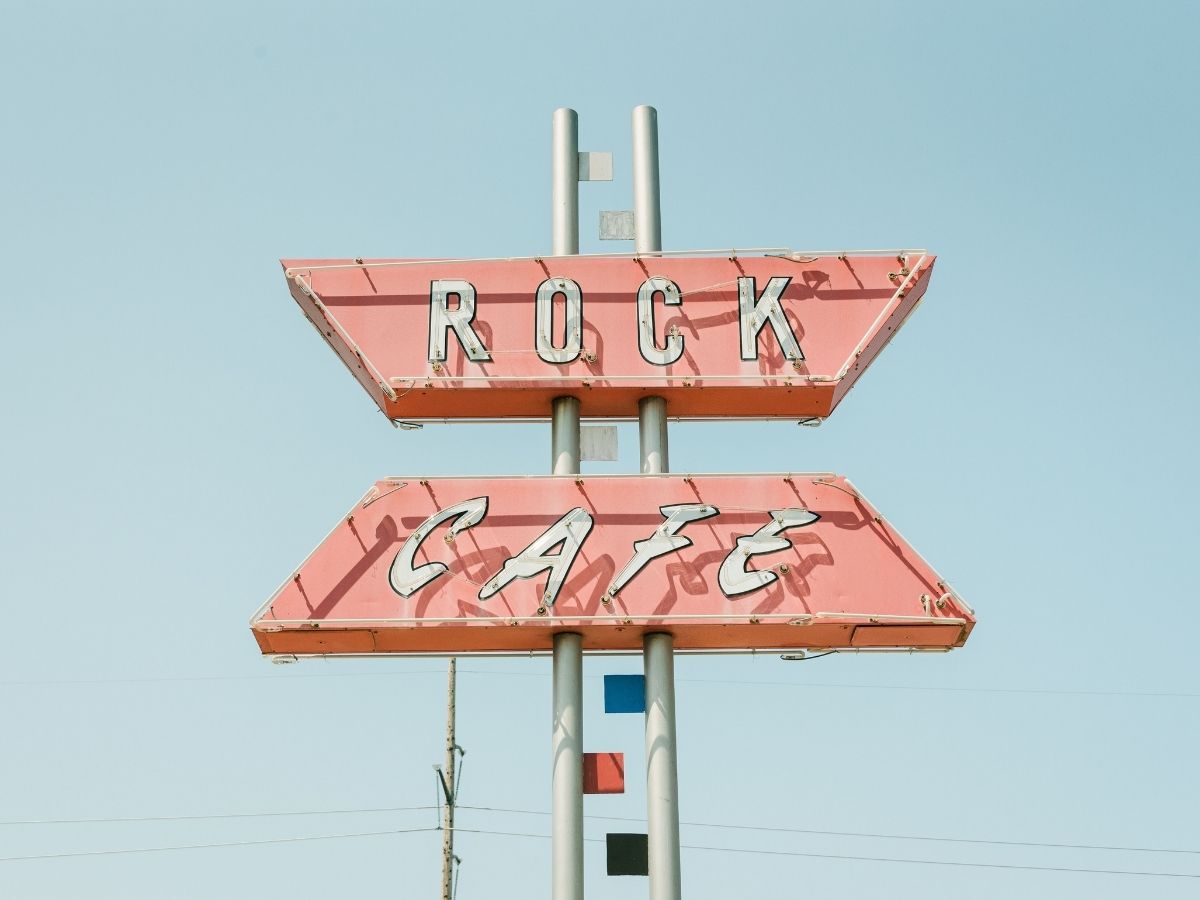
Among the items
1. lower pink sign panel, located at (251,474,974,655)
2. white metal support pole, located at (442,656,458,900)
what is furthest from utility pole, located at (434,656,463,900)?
lower pink sign panel, located at (251,474,974,655)

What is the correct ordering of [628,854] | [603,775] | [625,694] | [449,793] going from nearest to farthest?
1. [628,854]
2. [603,775]
3. [625,694]
4. [449,793]

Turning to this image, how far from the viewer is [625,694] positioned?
955cm

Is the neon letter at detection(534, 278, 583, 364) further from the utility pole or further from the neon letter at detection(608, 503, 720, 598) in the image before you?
the utility pole

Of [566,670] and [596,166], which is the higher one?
[596,166]

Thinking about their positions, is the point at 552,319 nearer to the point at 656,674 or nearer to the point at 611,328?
the point at 611,328

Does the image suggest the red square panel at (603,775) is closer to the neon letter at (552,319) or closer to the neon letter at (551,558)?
the neon letter at (551,558)

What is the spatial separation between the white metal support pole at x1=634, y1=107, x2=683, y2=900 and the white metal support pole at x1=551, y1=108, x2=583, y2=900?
45 centimetres

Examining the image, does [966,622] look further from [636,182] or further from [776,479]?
[636,182]

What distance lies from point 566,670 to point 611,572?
0.71 m

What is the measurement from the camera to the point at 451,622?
9375mm

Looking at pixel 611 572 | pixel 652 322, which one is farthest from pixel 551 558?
pixel 652 322

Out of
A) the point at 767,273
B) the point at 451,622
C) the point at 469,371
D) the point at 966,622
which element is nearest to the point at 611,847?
the point at 451,622

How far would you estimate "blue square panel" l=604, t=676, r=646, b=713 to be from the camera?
9.50 metres

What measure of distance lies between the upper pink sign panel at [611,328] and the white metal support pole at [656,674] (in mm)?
237
